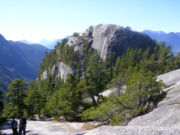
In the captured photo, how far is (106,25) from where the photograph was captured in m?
130

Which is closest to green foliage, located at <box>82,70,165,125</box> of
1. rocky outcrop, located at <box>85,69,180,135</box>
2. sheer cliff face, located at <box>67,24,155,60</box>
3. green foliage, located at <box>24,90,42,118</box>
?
rocky outcrop, located at <box>85,69,180,135</box>

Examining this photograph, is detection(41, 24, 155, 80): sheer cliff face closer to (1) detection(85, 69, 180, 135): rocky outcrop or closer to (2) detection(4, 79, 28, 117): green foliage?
(2) detection(4, 79, 28, 117): green foliage

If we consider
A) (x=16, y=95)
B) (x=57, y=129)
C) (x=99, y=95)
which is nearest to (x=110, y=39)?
(x=16, y=95)

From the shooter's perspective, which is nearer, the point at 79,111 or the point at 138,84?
the point at 138,84

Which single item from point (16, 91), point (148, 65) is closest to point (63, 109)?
point (16, 91)

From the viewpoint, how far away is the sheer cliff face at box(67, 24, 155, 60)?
4660 inches

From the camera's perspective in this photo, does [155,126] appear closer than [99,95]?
Yes

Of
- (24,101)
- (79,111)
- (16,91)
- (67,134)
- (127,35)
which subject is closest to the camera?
(67,134)

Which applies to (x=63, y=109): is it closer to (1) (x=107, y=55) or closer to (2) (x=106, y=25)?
(1) (x=107, y=55)

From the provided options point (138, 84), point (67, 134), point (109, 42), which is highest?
point (109, 42)

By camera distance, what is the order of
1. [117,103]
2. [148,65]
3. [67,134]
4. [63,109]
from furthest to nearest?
[148,65] → [63,109] → [67,134] → [117,103]

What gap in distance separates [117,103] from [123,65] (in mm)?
68604

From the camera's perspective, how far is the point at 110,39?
119312mm

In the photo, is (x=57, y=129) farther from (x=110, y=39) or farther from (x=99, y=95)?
(x=110, y=39)
